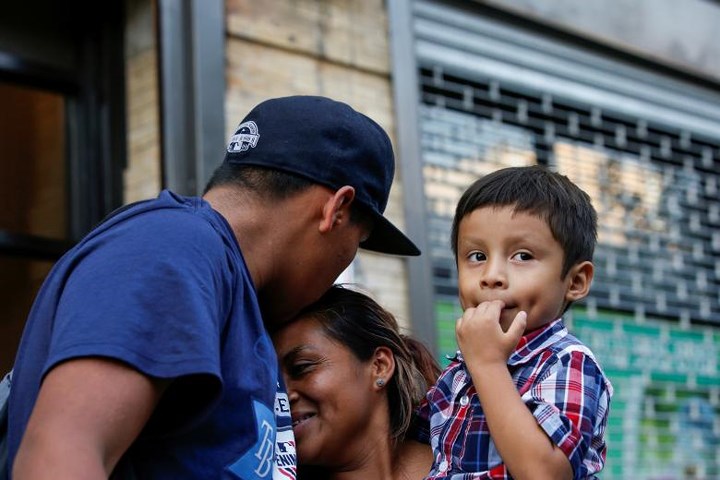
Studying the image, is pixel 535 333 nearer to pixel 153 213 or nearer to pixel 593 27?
pixel 153 213

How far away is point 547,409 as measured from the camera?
2348 mm

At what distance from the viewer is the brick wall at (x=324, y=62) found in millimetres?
5379

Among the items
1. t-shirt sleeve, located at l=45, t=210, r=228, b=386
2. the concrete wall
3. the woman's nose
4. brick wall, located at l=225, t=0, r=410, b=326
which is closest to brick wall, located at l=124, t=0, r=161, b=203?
brick wall, located at l=225, t=0, r=410, b=326

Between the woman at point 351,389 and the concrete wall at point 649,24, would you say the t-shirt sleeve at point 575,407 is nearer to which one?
the woman at point 351,389

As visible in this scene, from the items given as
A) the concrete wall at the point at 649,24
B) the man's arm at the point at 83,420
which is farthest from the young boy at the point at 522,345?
the concrete wall at the point at 649,24

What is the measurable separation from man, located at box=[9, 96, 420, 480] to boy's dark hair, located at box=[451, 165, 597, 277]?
259 millimetres

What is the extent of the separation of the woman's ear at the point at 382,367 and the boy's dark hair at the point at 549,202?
48 centimetres

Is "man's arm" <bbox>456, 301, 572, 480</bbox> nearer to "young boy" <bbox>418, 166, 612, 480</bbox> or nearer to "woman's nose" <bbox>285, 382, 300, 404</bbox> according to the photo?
"young boy" <bbox>418, 166, 612, 480</bbox>

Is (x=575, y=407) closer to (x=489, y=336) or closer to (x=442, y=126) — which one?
(x=489, y=336)

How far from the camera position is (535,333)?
8.36ft

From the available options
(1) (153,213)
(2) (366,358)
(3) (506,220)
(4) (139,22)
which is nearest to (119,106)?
(4) (139,22)

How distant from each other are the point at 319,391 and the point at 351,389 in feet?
0.32

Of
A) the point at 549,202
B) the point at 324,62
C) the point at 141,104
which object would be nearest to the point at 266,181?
the point at 549,202

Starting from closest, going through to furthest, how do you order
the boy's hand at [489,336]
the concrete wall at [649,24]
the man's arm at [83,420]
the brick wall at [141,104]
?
the man's arm at [83,420] → the boy's hand at [489,336] → the brick wall at [141,104] → the concrete wall at [649,24]
